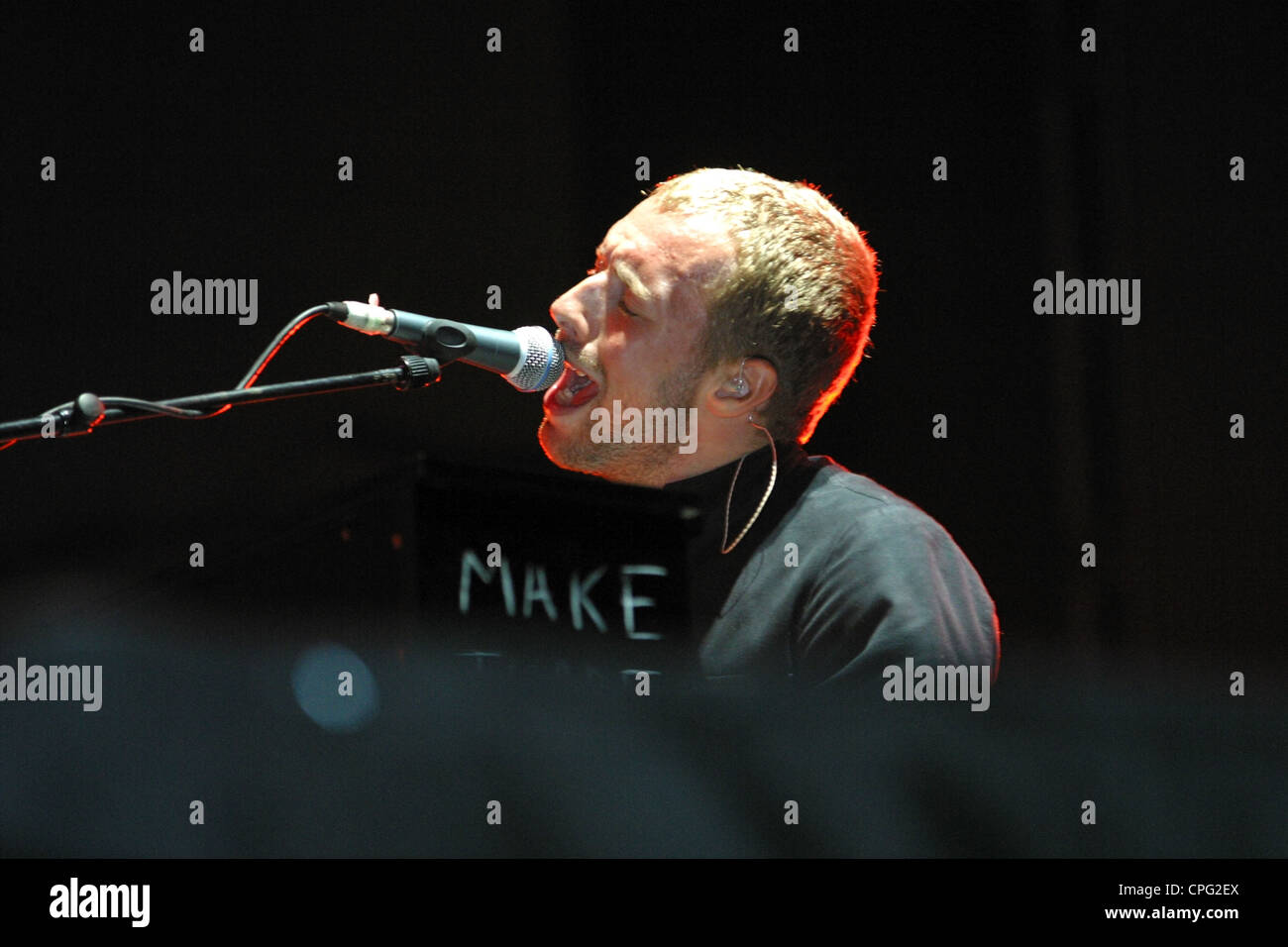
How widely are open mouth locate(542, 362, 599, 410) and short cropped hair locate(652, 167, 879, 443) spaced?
189 mm

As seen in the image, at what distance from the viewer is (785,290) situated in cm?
231

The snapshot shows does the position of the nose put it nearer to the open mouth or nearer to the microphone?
the open mouth

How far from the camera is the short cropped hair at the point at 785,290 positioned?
7.55 feet

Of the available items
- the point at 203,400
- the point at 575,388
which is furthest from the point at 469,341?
the point at 575,388

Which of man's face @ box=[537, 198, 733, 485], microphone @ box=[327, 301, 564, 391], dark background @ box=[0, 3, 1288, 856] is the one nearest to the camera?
microphone @ box=[327, 301, 564, 391]

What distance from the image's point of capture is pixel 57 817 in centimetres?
220

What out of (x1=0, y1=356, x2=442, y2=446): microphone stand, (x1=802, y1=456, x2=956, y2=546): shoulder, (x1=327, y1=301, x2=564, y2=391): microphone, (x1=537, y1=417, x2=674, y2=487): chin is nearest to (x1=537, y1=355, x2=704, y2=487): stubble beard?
(x1=537, y1=417, x2=674, y2=487): chin

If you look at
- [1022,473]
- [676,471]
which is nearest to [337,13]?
[676,471]

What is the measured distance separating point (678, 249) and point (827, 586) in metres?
0.63

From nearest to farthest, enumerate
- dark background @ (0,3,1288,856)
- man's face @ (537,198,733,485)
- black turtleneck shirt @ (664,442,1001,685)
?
black turtleneck shirt @ (664,442,1001,685) < man's face @ (537,198,733,485) < dark background @ (0,3,1288,856)

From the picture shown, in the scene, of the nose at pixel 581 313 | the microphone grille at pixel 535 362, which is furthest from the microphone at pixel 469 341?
the nose at pixel 581 313

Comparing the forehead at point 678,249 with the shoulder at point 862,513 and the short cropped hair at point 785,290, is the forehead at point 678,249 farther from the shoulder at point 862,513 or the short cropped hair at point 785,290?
the shoulder at point 862,513

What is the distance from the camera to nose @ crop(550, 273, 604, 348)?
2.28 metres

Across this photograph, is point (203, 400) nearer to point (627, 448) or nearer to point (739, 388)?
point (627, 448)
